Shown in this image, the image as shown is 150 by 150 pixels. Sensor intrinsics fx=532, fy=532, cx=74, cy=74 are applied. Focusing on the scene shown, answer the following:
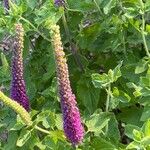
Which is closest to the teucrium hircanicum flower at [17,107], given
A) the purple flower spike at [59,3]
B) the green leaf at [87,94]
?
the green leaf at [87,94]

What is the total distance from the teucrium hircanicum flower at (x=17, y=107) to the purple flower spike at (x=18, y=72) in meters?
0.16

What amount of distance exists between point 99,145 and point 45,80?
0.86m

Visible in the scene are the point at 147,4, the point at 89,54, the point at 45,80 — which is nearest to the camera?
the point at 147,4

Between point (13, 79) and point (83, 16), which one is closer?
point (13, 79)

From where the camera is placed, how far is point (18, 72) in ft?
8.63

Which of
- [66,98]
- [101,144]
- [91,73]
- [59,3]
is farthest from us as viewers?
[91,73]

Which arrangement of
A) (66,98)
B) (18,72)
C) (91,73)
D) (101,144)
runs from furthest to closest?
1. (91,73)
2. (101,144)
3. (18,72)
4. (66,98)

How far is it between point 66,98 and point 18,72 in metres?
0.38

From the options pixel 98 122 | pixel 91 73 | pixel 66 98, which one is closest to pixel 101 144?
pixel 98 122

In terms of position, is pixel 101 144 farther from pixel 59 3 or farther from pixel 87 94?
pixel 59 3

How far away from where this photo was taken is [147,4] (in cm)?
305

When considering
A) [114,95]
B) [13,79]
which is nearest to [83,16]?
[114,95]

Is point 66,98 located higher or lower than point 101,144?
higher

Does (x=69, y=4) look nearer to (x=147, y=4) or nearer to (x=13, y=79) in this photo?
(x=147, y=4)
